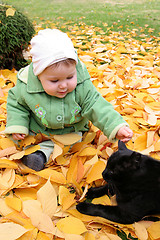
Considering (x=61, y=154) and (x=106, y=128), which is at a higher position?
(x=106, y=128)

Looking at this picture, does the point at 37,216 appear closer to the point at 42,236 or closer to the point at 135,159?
the point at 42,236

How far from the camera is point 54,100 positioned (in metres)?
1.46

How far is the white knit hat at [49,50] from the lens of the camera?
1.21 meters

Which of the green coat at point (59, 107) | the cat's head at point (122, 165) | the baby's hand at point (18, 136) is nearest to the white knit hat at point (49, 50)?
the green coat at point (59, 107)

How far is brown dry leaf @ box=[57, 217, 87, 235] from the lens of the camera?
1132mm

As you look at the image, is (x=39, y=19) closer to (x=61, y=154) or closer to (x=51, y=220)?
(x=61, y=154)

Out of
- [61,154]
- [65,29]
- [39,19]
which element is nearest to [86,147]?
[61,154]

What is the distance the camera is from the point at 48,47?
47.9 inches

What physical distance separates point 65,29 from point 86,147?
368 centimetres

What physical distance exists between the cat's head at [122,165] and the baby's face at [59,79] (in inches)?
18.3

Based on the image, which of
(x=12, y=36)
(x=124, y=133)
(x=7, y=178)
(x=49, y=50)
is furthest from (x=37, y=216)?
(x=12, y=36)

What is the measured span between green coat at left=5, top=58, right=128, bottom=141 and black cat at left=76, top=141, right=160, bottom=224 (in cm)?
26

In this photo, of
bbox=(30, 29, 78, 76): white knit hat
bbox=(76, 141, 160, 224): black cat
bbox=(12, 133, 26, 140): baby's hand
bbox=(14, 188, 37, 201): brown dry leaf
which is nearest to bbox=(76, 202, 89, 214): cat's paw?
bbox=(76, 141, 160, 224): black cat

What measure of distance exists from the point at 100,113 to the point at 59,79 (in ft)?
1.07
